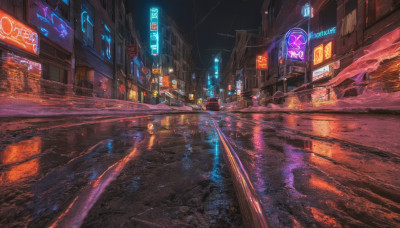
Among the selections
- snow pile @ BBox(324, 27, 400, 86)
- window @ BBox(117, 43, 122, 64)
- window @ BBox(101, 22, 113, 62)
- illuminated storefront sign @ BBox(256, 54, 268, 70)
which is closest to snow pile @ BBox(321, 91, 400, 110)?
snow pile @ BBox(324, 27, 400, 86)

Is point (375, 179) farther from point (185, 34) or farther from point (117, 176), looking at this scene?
point (185, 34)

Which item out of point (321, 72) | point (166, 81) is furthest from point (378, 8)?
point (166, 81)

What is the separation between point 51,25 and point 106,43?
22.4ft

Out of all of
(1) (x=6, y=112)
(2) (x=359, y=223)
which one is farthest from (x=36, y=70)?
(2) (x=359, y=223)

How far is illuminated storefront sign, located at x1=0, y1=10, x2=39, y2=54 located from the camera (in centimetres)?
704

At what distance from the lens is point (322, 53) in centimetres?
1408

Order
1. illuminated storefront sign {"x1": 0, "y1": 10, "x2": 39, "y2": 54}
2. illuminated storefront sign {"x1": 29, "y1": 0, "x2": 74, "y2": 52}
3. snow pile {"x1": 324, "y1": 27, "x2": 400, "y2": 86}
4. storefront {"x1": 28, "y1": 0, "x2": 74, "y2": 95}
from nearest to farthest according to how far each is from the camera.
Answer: snow pile {"x1": 324, "y1": 27, "x2": 400, "y2": 86}, illuminated storefront sign {"x1": 0, "y1": 10, "x2": 39, "y2": 54}, storefront {"x1": 28, "y1": 0, "x2": 74, "y2": 95}, illuminated storefront sign {"x1": 29, "y1": 0, "x2": 74, "y2": 52}

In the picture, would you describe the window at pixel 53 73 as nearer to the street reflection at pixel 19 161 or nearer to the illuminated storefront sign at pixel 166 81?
the street reflection at pixel 19 161

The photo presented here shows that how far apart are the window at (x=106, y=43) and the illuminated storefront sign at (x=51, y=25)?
4374 millimetres

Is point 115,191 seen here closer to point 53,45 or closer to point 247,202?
point 247,202

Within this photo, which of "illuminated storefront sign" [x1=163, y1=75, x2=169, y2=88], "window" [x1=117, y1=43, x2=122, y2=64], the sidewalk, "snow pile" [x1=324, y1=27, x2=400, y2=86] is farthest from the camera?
"illuminated storefront sign" [x1=163, y1=75, x2=169, y2=88]

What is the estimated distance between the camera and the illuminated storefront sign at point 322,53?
1326cm

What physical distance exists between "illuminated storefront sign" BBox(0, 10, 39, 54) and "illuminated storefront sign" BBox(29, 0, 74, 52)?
27.1 inches

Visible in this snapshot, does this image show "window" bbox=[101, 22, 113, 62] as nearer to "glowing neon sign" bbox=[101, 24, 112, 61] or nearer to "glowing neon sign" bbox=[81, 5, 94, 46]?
"glowing neon sign" bbox=[101, 24, 112, 61]
